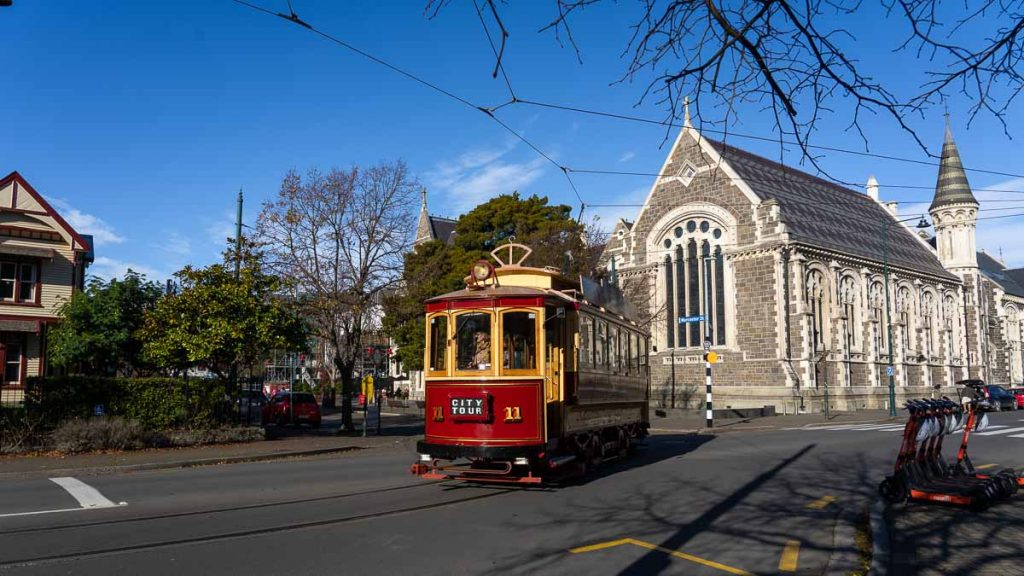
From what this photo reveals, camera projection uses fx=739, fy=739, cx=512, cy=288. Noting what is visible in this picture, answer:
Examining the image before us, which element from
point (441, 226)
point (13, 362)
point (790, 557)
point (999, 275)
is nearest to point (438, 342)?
point (790, 557)

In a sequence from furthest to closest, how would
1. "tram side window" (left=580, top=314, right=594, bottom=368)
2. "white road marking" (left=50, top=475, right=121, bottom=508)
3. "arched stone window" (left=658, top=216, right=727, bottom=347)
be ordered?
1. "arched stone window" (left=658, top=216, right=727, bottom=347)
2. "tram side window" (left=580, top=314, right=594, bottom=368)
3. "white road marking" (left=50, top=475, right=121, bottom=508)

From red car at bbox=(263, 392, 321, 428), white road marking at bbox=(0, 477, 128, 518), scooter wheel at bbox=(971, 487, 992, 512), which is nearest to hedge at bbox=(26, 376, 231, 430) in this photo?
white road marking at bbox=(0, 477, 128, 518)

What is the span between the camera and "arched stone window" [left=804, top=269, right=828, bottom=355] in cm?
3816

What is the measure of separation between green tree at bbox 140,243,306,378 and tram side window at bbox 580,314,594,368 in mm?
11176

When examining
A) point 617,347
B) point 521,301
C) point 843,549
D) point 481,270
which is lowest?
point 843,549

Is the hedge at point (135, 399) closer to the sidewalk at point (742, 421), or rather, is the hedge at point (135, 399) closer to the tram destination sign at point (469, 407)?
the tram destination sign at point (469, 407)

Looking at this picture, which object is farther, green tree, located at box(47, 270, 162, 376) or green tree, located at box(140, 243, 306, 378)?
green tree, located at box(47, 270, 162, 376)

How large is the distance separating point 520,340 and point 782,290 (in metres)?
28.9

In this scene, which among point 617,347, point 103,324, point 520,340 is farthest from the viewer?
point 103,324

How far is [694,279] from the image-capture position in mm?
41344

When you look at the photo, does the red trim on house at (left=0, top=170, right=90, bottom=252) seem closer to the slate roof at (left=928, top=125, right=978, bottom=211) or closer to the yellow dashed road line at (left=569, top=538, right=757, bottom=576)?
the yellow dashed road line at (left=569, top=538, right=757, bottom=576)

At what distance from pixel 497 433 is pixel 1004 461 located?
11.6m

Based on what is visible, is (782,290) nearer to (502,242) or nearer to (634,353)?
(502,242)

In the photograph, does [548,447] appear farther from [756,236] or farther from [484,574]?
[756,236]
